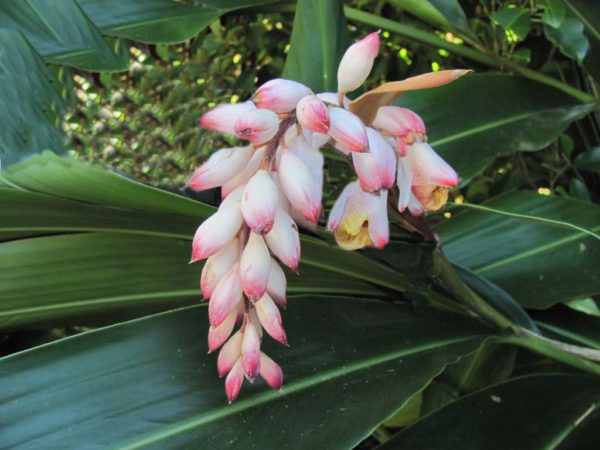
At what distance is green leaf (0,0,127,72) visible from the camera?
0.67 m

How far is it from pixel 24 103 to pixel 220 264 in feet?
0.64

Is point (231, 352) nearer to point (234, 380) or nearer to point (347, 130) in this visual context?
point (234, 380)

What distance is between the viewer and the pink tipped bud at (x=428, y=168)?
43 centimetres

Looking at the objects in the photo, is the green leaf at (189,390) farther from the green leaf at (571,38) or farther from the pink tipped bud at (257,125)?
the green leaf at (571,38)

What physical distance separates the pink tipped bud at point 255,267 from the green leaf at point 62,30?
0.33m

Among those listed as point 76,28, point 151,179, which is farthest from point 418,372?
point 76,28

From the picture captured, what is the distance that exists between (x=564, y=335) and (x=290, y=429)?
0.41 metres

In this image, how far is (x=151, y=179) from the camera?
2.00ft

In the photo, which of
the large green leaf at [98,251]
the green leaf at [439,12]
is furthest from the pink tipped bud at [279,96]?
the green leaf at [439,12]

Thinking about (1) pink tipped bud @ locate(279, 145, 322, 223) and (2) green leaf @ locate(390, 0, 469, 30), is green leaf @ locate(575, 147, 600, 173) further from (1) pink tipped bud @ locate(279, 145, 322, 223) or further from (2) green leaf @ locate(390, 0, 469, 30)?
(1) pink tipped bud @ locate(279, 145, 322, 223)

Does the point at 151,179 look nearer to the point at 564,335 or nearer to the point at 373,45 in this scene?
the point at 373,45

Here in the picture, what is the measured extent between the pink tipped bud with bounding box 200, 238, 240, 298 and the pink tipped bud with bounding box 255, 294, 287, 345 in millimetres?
29

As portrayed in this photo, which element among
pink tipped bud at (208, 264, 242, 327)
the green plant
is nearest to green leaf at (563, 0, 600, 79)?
the green plant

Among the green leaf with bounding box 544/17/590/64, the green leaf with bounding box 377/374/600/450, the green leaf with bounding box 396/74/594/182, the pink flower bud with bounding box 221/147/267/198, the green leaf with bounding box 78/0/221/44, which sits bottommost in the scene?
the green leaf with bounding box 377/374/600/450
